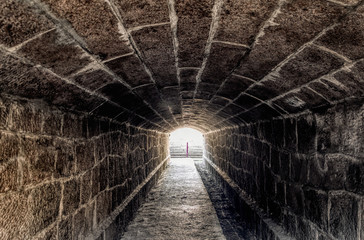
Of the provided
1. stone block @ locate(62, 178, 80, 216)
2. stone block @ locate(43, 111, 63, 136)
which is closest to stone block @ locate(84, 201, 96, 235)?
stone block @ locate(62, 178, 80, 216)

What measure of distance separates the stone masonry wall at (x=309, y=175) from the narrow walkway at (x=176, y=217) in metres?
0.91

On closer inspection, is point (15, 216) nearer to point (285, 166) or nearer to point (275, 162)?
point (285, 166)

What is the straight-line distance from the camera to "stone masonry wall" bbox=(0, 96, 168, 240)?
1.94 m

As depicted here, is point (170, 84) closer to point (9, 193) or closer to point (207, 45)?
point (207, 45)

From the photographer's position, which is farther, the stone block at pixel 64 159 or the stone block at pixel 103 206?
the stone block at pixel 103 206

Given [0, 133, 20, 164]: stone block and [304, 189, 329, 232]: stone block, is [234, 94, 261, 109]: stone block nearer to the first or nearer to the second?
[304, 189, 329, 232]: stone block

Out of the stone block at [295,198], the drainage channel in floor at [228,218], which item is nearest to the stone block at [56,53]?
the stone block at [295,198]

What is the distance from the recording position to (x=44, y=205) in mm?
2365

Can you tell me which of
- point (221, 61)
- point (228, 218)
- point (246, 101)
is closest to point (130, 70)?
point (221, 61)

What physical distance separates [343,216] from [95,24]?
93.3 inches

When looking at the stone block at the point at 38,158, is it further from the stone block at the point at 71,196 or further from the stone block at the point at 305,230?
the stone block at the point at 305,230

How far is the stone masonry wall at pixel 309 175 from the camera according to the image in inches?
85.0

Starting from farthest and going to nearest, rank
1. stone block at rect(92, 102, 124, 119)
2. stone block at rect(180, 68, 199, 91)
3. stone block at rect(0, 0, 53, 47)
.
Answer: stone block at rect(92, 102, 124, 119) < stone block at rect(180, 68, 199, 91) < stone block at rect(0, 0, 53, 47)

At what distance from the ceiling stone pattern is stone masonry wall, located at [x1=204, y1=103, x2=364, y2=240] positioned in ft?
0.85
